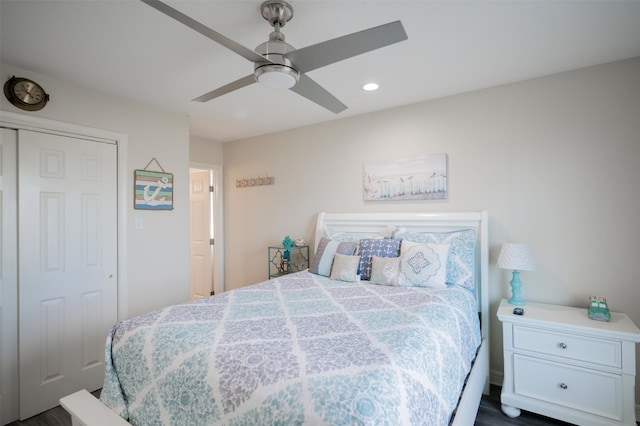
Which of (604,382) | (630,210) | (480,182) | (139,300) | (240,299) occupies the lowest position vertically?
(604,382)

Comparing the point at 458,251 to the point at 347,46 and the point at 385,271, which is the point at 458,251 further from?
the point at 347,46

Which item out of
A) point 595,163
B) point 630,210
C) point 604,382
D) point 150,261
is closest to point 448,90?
point 595,163

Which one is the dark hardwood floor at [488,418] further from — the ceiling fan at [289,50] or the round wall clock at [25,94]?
the ceiling fan at [289,50]

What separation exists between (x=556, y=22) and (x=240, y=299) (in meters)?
2.56

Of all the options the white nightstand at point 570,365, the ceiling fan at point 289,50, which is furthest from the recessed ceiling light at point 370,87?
the white nightstand at point 570,365

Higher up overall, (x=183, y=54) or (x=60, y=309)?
(x=183, y=54)

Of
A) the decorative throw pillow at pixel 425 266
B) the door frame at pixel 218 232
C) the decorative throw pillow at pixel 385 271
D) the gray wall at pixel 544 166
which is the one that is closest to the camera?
the gray wall at pixel 544 166

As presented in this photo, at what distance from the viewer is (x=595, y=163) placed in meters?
2.29

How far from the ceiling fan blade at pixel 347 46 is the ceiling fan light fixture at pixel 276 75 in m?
0.05

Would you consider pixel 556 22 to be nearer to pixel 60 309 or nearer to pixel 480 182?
pixel 480 182

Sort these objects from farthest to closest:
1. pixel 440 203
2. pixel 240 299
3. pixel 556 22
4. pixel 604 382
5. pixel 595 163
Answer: pixel 440 203
pixel 595 163
pixel 240 299
pixel 604 382
pixel 556 22

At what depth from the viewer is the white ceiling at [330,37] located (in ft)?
5.39

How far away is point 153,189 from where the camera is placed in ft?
10.2

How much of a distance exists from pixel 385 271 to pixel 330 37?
67.6 inches
